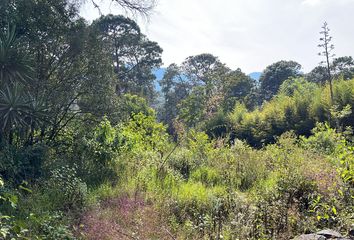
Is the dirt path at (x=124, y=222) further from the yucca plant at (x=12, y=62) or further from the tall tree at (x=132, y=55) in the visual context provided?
the tall tree at (x=132, y=55)

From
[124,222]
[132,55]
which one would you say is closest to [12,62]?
[124,222]

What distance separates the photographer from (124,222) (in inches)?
165

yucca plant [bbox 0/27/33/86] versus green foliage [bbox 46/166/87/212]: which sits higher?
yucca plant [bbox 0/27/33/86]

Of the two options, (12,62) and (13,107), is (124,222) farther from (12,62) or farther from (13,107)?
(12,62)

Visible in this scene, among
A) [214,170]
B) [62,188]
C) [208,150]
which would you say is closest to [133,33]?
[208,150]

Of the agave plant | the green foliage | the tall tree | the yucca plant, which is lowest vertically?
the green foliage

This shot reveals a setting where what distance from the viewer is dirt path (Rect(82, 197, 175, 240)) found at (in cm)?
380

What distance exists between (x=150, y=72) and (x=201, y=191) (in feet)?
74.0

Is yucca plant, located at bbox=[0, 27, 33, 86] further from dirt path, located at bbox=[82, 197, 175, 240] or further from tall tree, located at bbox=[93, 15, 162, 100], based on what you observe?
tall tree, located at bbox=[93, 15, 162, 100]

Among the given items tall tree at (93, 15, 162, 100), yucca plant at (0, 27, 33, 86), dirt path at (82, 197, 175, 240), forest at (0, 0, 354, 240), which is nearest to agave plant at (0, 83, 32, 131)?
forest at (0, 0, 354, 240)

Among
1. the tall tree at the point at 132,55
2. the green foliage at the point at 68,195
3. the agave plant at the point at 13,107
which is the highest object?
the tall tree at the point at 132,55

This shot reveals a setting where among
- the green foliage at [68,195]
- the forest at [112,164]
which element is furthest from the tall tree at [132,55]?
the green foliage at [68,195]

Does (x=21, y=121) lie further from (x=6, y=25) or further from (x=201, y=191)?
(x=201, y=191)

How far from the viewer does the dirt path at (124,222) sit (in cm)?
380
